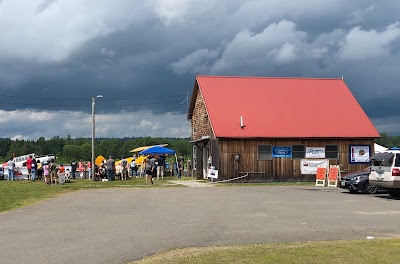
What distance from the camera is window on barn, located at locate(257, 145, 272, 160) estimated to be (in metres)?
33.0

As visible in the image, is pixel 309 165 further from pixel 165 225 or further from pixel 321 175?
pixel 165 225

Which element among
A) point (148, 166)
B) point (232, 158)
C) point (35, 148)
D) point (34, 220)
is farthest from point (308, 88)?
point (35, 148)

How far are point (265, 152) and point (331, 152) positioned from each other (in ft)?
14.8

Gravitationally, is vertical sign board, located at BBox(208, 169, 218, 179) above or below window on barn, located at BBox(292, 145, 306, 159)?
below

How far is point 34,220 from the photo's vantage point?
45.6 ft

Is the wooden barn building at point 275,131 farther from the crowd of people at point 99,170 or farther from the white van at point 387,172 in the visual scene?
the white van at point 387,172

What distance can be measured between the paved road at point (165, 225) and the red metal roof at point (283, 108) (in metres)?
14.5

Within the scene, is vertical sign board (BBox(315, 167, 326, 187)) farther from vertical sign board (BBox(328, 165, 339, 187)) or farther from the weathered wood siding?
the weathered wood siding

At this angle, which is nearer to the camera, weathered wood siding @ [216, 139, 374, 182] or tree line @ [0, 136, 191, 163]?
weathered wood siding @ [216, 139, 374, 182]

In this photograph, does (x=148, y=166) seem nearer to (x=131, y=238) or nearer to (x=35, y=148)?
(x=131, y=238)

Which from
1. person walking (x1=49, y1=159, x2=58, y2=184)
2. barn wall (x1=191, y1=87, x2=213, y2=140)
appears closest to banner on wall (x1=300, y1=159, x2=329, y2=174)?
barn wall (x1=191, y1=87, x2=213, y2=140)

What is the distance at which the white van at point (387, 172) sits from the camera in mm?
20375

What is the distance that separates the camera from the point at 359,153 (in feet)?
112

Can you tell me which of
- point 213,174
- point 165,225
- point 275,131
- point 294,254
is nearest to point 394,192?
point 165,225
